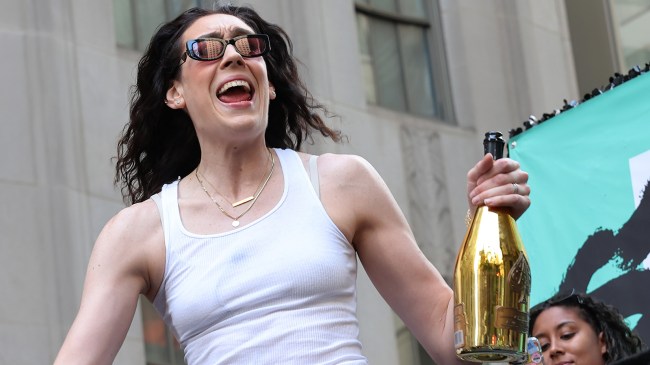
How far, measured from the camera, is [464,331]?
3.50m

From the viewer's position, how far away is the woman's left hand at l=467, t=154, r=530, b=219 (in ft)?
11.6

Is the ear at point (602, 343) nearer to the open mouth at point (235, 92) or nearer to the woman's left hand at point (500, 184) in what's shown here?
the open mouth at point (235, 92)

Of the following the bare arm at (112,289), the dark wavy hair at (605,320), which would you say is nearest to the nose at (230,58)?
the bare arm at (112,289)

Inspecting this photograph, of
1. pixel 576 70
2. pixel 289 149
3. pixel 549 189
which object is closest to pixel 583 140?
pixel 549 189

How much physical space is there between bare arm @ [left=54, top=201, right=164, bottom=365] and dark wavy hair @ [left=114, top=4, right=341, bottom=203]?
44cm

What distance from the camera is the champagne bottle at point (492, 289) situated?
344 centimetres

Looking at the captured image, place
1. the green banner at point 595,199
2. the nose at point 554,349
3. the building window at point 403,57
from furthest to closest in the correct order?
the building window at point 403,57
the green banner at point 595,199
the nose at point 554,349

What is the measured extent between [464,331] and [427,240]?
31.3ft

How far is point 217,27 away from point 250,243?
66cm

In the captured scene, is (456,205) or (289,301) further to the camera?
(456,205)

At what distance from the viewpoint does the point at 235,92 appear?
4012 mm

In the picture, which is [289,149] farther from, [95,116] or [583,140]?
[95,116]

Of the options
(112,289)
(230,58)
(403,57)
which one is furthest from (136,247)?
(403,57)

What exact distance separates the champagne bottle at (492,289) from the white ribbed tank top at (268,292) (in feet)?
0.98
